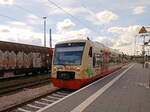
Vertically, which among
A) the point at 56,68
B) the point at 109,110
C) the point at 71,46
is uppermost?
the point at 71,46

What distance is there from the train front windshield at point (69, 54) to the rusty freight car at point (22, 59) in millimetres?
5819

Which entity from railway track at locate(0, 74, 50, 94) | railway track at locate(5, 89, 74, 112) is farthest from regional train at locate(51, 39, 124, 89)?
railway track at locate(0, 74, 50, 94)

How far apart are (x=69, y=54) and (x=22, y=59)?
25.8 feet

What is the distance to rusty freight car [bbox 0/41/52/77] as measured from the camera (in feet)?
51.6

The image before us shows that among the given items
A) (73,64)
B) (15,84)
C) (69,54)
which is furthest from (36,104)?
(15,84)

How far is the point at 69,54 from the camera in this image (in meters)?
11.5

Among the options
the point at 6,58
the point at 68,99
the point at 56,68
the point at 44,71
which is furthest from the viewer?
the point at 44,71

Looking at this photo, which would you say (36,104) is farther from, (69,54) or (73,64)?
(69,54)

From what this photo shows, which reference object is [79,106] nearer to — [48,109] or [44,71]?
[48,109]

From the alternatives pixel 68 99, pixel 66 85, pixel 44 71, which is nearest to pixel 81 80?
pixel 66 85

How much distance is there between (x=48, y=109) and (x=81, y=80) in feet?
15.6

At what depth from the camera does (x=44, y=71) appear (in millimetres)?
22953

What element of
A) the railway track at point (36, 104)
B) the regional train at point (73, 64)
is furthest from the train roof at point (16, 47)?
the railway track at point (36, 104)

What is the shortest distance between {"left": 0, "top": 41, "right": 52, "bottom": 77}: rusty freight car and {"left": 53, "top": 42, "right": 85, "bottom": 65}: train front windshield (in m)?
5.82
